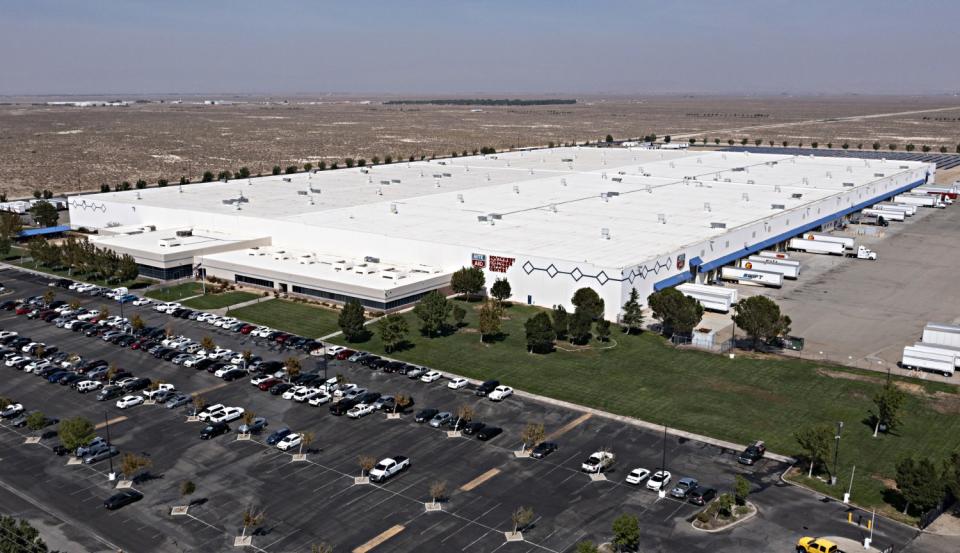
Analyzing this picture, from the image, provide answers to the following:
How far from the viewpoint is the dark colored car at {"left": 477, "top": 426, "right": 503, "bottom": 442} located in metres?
51.2

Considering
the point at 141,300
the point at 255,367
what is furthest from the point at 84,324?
the point at 255,367

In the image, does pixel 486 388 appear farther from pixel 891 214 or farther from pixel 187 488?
pixel 891 214

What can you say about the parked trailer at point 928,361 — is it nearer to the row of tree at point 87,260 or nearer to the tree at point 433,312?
the tree at point 433,312

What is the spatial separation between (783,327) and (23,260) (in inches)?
3600

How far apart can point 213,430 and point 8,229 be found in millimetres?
74593

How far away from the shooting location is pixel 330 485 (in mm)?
45219

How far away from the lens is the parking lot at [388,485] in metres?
40.0

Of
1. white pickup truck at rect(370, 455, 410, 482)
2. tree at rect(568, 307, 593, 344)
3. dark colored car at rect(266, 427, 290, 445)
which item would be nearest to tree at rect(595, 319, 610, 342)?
tree at rect(568, 307, 593, 344)

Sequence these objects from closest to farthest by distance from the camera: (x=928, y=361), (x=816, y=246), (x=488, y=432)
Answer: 1. (x=488, y=432)
2. (x=928, y=361)
3. (x=816, y=246)

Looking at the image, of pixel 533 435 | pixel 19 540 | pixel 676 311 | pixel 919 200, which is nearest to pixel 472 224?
pixel 676 311

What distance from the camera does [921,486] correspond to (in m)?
40.7

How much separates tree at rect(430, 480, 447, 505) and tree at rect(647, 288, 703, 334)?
101 feet

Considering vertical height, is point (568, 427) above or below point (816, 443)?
below

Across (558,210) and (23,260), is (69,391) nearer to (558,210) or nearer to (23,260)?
(23,260)
